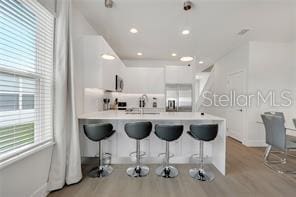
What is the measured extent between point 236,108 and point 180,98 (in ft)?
5.68

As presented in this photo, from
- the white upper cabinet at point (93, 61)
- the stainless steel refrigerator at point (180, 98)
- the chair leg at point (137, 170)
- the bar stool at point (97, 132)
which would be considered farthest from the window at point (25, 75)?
the stainless steel refrigerator at point (180, 98)

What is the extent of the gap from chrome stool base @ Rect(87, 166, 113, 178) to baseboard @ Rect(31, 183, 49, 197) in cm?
68

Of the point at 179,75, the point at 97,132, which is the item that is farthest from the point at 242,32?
the point at 97,132

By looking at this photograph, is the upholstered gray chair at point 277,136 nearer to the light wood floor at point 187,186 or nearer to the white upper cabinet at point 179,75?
the light wood floor at point 187,186

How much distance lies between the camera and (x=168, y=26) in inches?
147

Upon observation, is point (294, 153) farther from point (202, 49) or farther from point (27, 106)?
point (27, 106)

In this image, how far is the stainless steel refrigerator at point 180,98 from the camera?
572 cm

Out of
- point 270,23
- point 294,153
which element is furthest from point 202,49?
point 294,153

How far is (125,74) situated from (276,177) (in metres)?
4.77

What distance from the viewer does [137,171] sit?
288cm

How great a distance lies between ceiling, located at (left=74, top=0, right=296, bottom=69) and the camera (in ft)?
9.62

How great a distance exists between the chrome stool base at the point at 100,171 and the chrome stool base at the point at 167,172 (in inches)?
32.2

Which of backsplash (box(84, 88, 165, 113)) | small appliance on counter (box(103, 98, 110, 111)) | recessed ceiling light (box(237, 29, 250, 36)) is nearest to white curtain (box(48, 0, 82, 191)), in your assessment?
backsplash (box(84, 88, 165, 113))

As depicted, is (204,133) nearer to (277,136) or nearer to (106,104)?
(277,136)
